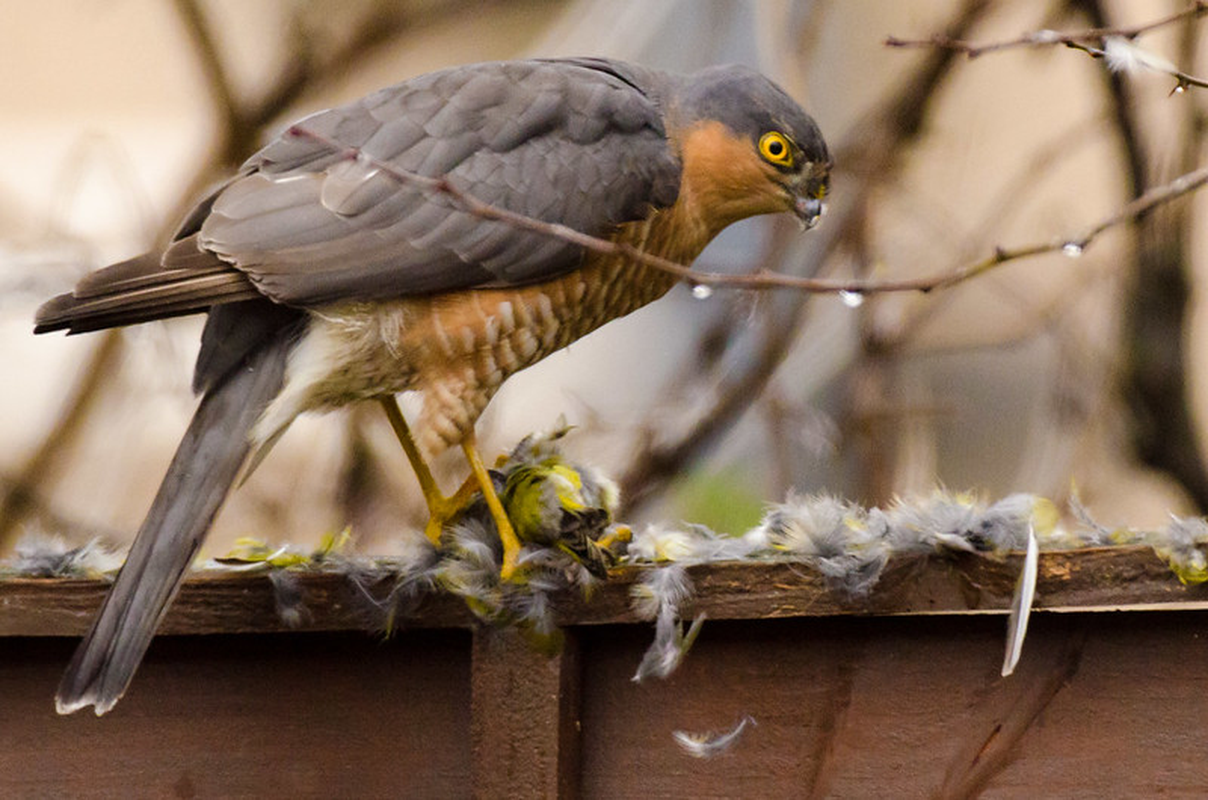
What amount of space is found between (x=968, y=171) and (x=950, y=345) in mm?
571

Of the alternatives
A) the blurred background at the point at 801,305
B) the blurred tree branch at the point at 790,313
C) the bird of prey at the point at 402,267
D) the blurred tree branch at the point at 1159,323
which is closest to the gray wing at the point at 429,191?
the bird of prey at the point at 402,267

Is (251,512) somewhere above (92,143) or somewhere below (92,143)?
below

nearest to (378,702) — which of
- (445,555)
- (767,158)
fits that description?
(445,555)

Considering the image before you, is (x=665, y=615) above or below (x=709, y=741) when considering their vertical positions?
above

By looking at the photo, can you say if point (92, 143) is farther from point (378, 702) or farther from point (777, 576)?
point (777, 576)

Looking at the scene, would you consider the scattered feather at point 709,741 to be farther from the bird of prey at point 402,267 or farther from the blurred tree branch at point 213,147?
the blurred tree branch at point 213,147

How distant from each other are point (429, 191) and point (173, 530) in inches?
23.1

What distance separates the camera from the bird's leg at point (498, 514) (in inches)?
76.4

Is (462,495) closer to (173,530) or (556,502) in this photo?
(556,502)

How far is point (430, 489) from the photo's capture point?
2.44 metres

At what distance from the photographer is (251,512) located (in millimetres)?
4070

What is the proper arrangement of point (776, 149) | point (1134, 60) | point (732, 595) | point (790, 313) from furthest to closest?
1. point (790, 313)
2. point (776, 149)
3. point (732, 595)
4. point (1134, 60)

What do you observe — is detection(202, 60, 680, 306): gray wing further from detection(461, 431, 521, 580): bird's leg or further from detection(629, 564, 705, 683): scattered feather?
detection(629, 564, 705, 683): scattered feather

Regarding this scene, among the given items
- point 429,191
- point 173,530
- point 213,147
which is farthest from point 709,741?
point 213,147
